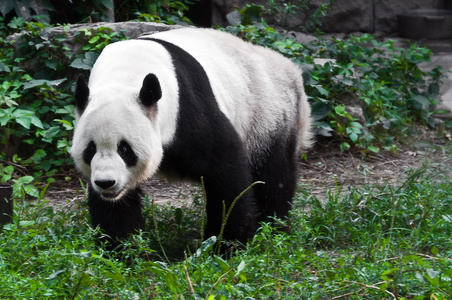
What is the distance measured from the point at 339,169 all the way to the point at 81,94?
148 inches

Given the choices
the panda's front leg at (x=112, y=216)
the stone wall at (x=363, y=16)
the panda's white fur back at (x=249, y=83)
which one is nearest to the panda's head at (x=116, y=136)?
the panda's front leg at (x=112, y=216)

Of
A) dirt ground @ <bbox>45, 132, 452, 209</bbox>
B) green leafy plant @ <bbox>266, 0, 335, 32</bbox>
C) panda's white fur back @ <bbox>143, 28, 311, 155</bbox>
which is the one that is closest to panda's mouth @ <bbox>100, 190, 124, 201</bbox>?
panda's white fur back @ <bbox>143, 28, 311, 155</bbox>

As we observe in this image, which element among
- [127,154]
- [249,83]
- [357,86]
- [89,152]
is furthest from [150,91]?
[357,86]

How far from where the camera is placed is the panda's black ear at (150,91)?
4133 mm

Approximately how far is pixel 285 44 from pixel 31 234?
427cm

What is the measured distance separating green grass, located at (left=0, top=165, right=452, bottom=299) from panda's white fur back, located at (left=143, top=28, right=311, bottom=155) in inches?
25.9

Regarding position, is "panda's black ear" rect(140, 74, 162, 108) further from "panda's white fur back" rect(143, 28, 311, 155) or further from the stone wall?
the stone wall

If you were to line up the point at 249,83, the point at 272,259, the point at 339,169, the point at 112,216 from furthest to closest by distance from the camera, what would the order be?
the point at 339,169 → the point at 249,83 → the point at 112,216 → the point at 272,259

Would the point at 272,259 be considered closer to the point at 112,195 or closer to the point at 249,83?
the point at 112,195

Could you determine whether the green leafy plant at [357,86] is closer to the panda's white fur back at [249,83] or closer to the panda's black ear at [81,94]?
the panda's white fur back at [249,83]

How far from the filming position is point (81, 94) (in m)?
4.21

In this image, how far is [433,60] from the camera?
9.90m

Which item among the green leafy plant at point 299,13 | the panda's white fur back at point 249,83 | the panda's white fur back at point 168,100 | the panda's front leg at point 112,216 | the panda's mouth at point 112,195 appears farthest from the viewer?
the green leafy plant at point 299,13

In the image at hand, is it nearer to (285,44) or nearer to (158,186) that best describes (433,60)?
(285,44)
